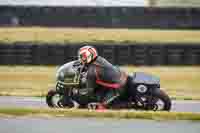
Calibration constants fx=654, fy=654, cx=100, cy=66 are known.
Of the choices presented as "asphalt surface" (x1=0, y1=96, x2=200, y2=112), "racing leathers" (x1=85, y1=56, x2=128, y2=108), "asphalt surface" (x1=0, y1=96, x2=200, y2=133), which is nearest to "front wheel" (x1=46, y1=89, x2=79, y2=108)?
"racing leathers" (x1=85, y1=56, x2=128, y2=108)

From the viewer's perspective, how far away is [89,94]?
11766 millimetres

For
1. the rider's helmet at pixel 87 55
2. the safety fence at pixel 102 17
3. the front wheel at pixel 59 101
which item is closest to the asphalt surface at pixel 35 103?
the front wheel at pixel 59 101

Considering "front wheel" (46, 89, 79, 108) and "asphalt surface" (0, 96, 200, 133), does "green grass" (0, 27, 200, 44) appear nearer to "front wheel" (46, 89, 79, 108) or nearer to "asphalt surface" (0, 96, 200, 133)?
"front wheel" (46, 89, 79, 108)

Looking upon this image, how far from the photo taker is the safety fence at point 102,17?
25.2 metres

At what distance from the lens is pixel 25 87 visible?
16.6 m

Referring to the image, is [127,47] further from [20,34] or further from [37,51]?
[20,34]

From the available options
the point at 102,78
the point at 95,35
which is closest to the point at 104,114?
the point at 102,78

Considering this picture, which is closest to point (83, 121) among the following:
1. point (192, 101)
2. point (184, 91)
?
point (192, 101)

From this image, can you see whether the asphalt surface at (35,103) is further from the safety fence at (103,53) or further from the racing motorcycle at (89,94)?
the safety fence at (103,53)

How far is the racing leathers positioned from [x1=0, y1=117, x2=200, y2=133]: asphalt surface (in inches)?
153

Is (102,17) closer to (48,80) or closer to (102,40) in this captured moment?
(102,40)

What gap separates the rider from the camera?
11668mm

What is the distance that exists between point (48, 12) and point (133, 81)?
545 inches

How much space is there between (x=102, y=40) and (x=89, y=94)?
10642mm
